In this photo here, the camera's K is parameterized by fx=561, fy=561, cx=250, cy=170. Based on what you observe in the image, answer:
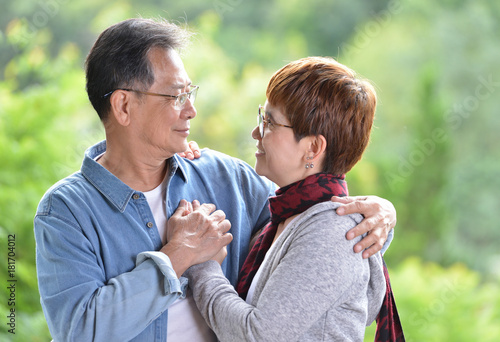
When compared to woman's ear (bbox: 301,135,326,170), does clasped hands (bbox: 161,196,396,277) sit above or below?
below

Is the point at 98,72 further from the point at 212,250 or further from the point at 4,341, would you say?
the point at 4,341

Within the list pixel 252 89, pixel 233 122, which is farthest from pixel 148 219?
pixel 252 89

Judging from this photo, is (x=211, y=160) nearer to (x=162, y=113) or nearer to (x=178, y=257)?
(x=162, y=113)

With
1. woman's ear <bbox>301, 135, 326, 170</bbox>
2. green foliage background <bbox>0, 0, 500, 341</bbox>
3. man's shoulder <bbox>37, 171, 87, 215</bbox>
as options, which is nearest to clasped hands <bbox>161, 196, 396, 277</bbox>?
woman's ear <bbox>301, 135, 326, 170</bbox>

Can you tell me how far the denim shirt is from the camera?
140 cm

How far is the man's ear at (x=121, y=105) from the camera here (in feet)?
5.23

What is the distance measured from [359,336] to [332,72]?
68 centimetres

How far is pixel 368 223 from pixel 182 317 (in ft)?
1.94

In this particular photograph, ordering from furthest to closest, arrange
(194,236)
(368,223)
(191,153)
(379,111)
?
1. (379,111)
2. (191,153)
3. (194,236)
4. (368,223)

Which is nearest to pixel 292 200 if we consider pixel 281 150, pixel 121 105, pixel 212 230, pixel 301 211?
pixel 301 211

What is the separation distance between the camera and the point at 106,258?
1511 mm

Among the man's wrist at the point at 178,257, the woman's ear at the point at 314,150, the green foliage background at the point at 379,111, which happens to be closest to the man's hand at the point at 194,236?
the man's wrist at the point at 178,257

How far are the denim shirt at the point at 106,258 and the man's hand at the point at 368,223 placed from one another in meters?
0.44

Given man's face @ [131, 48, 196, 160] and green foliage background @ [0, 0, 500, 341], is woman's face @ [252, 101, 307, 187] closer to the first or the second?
man's face @ [131, 48, 196, 160]
